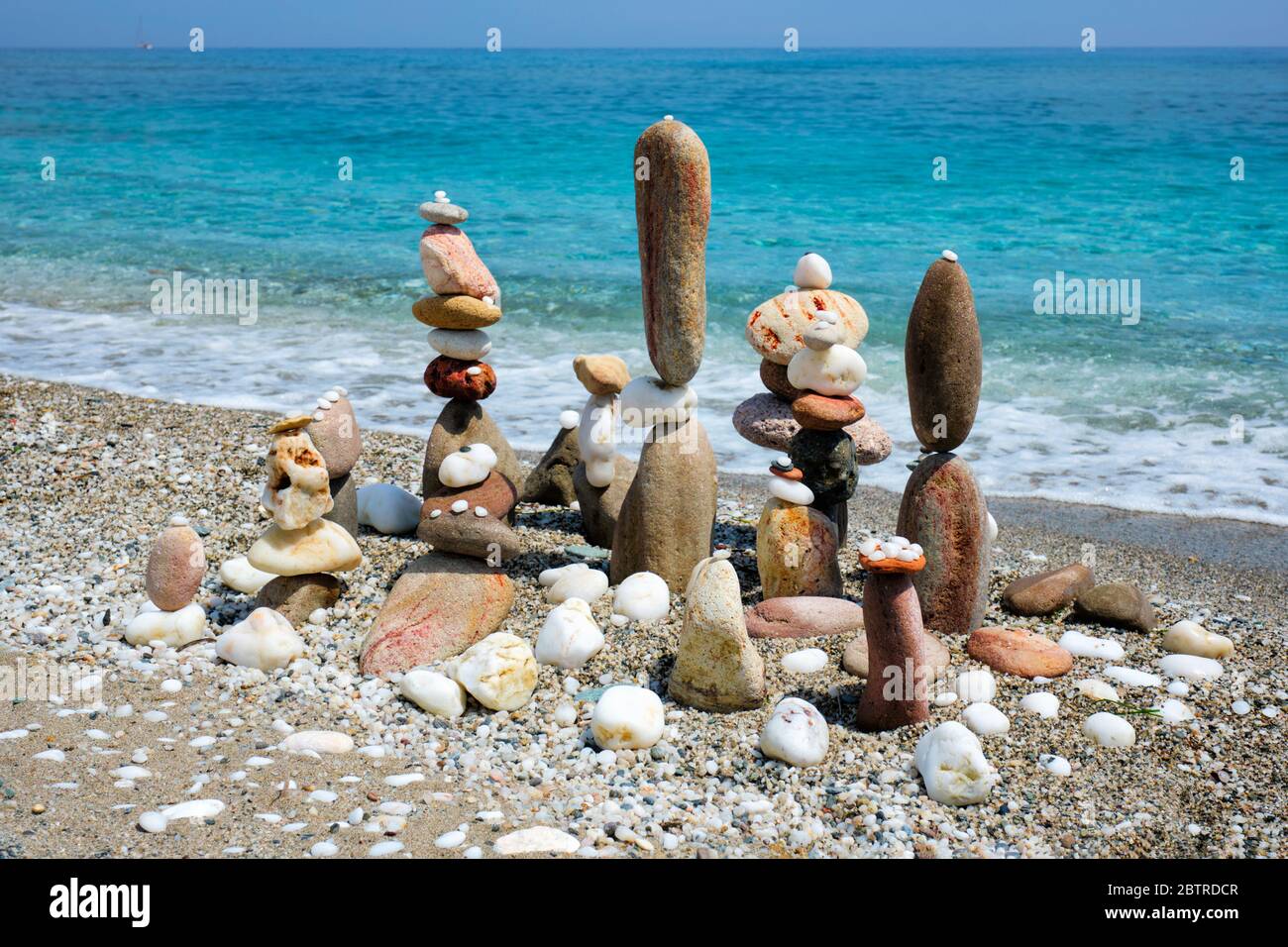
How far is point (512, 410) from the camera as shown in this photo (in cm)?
834

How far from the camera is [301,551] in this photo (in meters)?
4.40

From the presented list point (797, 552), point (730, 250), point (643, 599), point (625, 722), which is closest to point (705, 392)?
point (797, 552)

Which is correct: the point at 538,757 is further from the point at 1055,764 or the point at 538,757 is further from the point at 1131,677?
the point at 1131,677

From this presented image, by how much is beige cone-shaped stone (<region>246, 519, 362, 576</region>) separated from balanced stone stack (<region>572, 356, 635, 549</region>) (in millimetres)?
1244

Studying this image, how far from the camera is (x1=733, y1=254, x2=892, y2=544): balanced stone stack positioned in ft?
15.4

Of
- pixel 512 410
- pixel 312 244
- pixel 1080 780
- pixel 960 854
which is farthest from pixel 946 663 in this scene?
pixel 312 244

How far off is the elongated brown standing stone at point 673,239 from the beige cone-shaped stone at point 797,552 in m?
0.69

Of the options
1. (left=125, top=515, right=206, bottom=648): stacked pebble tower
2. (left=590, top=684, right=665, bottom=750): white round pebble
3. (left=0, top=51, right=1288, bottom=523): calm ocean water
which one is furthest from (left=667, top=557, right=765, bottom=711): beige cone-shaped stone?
(left=0, top=51, right=1288, bottom=523): calm ocean water

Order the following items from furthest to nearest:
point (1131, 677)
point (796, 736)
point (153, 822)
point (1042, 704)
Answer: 1. point (1131, 677)
2. point (1042, 704)
3. point (796, 736)
4. point (153, 822)

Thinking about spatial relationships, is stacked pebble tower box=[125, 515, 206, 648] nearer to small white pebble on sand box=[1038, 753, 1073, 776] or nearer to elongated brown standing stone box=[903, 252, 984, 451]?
elongated brown standing stone box=[903, 252, 984, 451]

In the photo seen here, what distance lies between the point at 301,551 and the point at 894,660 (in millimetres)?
2226

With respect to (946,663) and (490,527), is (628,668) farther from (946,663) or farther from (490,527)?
(946,663)

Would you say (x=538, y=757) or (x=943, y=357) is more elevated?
(x=943, y=357)

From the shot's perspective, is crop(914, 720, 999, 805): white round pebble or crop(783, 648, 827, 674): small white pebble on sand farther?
crop(783, 648, 827, 674): small white pebble on sand
